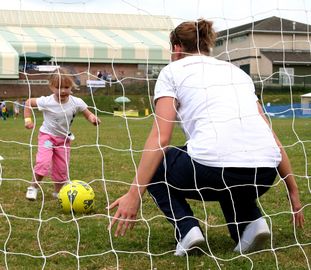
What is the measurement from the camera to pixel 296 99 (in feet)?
111

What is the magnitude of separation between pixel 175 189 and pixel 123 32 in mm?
29625

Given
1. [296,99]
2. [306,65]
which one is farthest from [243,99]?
[306,65]

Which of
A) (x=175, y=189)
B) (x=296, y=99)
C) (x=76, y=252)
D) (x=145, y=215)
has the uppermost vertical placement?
(x=175, y=189)

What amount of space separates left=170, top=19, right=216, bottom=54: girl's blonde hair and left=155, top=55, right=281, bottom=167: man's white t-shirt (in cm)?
7

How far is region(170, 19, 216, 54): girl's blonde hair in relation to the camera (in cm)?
316

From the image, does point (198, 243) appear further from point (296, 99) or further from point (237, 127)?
point (296, 99)

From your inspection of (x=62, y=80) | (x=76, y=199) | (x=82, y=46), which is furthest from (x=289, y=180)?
(x=82, y=46)

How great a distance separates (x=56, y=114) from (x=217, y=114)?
2679 millimetres

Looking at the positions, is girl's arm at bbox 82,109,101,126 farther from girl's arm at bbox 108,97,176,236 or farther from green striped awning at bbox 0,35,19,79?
green striped awning at bbox 0,35,19,79

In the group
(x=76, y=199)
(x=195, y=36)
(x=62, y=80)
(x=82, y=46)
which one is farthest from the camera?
(x=82, y=46)

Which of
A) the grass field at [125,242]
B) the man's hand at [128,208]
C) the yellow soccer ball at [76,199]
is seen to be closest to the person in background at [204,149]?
the man's hand at [128,208]

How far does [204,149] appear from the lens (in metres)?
2.91

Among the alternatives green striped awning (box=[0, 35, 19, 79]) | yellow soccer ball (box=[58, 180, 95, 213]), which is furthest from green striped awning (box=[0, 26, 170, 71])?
yellow soccer ball (box=[58, 180, 95, 213])

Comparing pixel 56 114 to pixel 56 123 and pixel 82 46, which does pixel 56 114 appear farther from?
pixel 82 46
